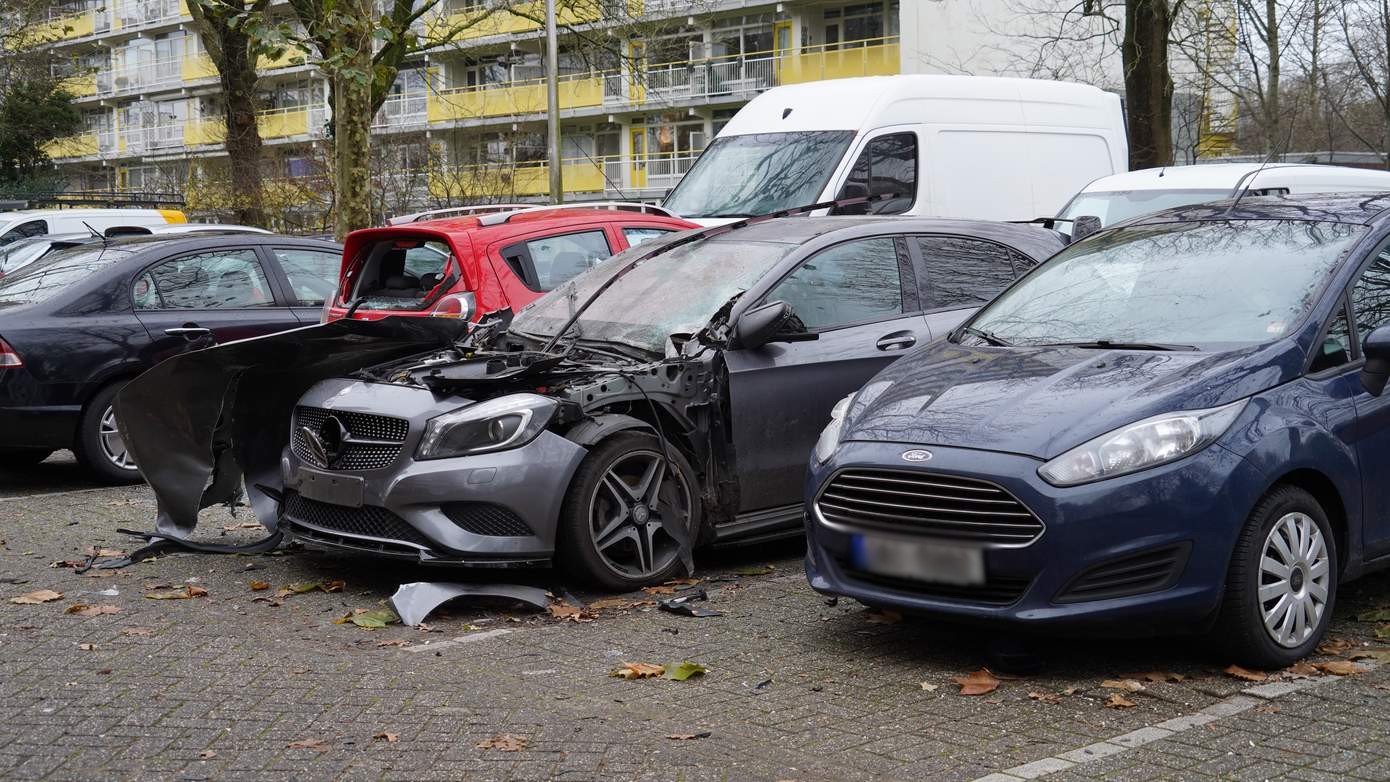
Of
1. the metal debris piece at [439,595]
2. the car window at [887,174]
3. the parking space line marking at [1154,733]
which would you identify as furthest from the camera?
the car window at [887,174]

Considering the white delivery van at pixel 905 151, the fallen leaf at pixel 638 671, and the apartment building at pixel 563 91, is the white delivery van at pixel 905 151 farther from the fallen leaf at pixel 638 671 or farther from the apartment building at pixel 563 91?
the apartment building at pixel 563 91

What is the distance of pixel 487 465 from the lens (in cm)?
632

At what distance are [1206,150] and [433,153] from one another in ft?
64.4

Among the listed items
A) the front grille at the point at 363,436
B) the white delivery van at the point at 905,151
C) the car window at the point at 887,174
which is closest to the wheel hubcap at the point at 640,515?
the front grille at the point at 363,436

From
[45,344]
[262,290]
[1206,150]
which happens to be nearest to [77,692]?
[45,344]

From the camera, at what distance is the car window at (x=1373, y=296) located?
5777 mm

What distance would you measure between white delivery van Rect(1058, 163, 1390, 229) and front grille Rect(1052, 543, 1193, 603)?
24.5 ft

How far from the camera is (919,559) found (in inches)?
207

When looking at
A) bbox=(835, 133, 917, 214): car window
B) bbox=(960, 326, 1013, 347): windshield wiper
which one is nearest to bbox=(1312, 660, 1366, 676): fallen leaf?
bbox=(960, 326, 1013, 347): windshield wiper

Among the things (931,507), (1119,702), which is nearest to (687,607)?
(931,507)

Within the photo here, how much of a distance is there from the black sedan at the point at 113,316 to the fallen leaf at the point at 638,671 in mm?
5097

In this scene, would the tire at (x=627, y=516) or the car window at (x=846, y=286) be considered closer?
the tire at (x=627, y=516)

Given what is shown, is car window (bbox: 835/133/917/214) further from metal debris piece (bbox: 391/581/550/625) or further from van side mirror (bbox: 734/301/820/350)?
metal debris piece (bbox: 391/581/550/625)

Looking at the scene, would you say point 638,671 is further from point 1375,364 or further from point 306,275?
point 306,275
